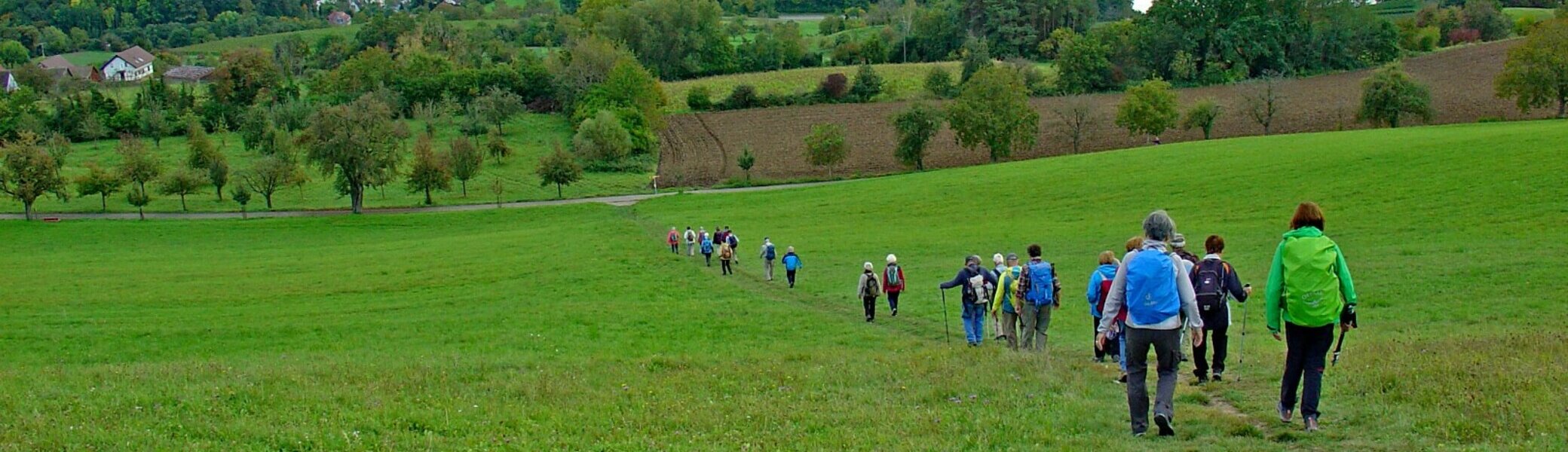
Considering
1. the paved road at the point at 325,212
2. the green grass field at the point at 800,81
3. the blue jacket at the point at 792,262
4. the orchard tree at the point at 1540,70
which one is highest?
the green grass field at the point at 800,81

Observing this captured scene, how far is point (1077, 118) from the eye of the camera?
305 ft

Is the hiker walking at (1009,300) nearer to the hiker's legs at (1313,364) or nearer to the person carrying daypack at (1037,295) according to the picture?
the person carrying daypack at (1037,295)

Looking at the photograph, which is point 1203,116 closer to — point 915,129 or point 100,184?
point 915,129

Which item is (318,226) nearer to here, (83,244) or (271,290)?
(83,244)

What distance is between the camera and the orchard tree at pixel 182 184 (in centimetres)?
7838

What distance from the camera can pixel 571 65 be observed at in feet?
407

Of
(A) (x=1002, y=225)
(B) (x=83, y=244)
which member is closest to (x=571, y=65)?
(B) (x=83, y=244)

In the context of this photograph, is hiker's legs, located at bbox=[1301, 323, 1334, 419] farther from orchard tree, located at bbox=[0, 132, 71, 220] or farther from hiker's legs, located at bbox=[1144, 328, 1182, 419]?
orchard tree, located at bbox=[0, 132, 71, 220]

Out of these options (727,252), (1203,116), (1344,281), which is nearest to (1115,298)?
(1344,281)

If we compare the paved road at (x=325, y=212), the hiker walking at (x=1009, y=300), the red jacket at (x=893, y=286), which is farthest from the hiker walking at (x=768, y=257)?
the paved road at (x=325, y=212)

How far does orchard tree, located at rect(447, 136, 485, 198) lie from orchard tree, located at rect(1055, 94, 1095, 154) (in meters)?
47.8

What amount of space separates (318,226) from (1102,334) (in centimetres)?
6638

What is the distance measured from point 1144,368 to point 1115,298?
0.75 metres

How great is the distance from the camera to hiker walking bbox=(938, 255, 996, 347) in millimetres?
20016
